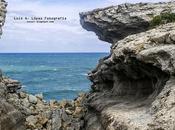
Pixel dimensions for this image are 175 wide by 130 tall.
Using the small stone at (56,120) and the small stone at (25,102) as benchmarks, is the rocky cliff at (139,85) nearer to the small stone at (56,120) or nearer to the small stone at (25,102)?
the small stone at (56,120)

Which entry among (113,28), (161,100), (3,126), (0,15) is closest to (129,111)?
(161,100)

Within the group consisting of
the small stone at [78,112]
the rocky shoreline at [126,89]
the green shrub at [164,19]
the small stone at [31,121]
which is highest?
A: the green shrub at [164,19]

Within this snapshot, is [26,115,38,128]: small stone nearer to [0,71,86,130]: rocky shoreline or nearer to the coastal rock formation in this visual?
[0,71,86,130]: rocky shoreline

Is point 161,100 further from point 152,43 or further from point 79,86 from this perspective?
point 79,86

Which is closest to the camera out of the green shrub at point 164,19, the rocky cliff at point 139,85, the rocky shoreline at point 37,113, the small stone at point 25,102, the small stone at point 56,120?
the rocky cliff at point 139,85

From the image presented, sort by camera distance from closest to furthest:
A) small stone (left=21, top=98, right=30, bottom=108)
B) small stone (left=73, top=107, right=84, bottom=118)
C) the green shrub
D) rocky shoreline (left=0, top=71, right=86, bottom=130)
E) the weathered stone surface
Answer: rocky shoreline (left=0, top=71, right=86, bottom=130) < the green shrub < small stone (left=73, top=107, right=84, bottom=118) < small stone (left=21, top=98, right=30, bottom=108) < the weathered stone surface

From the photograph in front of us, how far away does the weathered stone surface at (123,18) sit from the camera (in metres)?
47.1

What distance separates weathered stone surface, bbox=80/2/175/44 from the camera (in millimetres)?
47125

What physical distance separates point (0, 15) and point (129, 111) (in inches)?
509

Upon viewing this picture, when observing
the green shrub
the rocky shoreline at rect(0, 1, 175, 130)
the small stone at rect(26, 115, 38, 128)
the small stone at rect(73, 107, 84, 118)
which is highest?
the green shrub

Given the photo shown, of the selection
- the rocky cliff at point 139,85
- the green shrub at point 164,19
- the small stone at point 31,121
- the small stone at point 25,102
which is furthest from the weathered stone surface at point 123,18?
the small stone at point 31,121

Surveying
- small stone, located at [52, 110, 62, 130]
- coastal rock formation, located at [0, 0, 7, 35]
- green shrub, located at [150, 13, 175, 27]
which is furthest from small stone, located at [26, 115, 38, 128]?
green shrub, located at [150, 13, 175, 27]

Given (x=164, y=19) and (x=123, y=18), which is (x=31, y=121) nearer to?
(x=164, y=19)

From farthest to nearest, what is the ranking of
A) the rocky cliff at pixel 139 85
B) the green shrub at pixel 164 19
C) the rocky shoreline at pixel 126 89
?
the green shrub at pixel 164 19
the rocky shoreline at pixel 126 89
the rocky cliff at pixel 139 85
